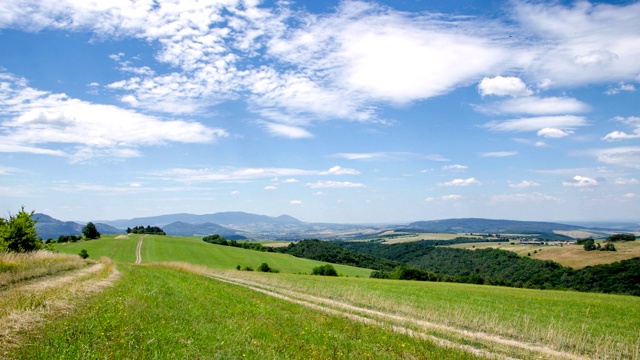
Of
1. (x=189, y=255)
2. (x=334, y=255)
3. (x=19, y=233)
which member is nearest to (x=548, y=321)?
(x=19, y=233)

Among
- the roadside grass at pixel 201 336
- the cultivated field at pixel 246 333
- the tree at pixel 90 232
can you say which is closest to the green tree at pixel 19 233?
the cultivated field at pixel 246 333

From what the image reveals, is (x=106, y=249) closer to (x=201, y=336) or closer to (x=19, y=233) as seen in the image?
(x=19, y=233)

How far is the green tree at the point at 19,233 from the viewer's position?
133ft

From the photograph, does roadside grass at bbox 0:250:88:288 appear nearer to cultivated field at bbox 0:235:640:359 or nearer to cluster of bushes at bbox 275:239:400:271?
cultivated field at bbox 0:235:640:359

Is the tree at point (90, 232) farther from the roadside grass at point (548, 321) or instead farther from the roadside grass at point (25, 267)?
the roadside grass at point (548, 321)

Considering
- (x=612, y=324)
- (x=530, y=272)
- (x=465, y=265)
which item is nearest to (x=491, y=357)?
(x=612, y=324)

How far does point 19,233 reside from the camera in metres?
42.1

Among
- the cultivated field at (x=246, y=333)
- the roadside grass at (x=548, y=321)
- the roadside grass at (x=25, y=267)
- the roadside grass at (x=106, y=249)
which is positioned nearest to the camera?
the cultivated field at (x=246, y=333)

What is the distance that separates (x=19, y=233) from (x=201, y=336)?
42984mm

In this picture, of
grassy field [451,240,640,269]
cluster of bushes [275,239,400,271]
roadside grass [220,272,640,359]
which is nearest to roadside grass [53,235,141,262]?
cluster of bushes [275,239,400,271]

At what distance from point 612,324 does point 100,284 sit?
31435mm

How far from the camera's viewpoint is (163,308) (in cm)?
1525

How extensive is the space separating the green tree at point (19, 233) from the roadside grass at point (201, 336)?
33.3 m

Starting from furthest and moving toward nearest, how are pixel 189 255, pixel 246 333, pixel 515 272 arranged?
pixel 515 272 → pixel 189 255 → pixel 246 333
